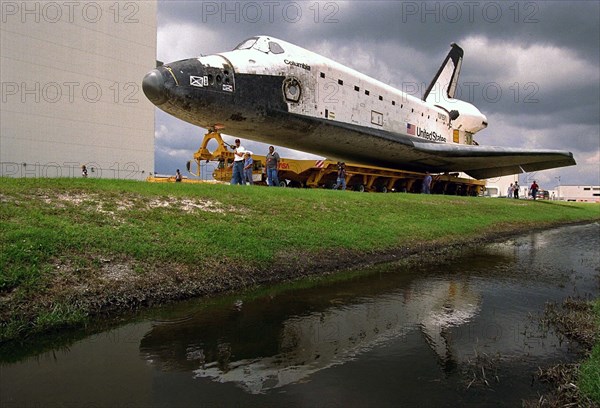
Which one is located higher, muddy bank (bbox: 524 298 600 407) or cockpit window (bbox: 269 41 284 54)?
cockpit window (bbox: 269 41 284 54)

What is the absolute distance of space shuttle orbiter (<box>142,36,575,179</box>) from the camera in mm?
12820

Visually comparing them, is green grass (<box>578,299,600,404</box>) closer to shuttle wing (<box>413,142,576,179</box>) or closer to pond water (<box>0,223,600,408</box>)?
pond water (<box>0,223,600,408</box>)

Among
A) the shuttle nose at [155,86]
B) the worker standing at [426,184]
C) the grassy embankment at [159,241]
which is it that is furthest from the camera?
the worker standing at [426,184]

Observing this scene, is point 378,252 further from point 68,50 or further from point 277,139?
point 68,50

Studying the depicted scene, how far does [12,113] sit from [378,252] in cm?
2920

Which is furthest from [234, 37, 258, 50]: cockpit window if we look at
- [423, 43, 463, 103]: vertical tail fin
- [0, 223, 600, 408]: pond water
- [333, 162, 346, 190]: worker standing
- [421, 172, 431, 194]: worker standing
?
[423, 43, 463, 103]: vertical tail fin

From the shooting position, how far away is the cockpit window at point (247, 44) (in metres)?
14.6

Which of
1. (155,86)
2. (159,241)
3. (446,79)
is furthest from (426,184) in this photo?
(159,241)

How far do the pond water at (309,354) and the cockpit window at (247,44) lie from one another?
10490 millimetres

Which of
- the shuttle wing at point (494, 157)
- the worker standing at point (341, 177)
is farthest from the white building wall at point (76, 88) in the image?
→ the shuttle wing at point (494, 157)

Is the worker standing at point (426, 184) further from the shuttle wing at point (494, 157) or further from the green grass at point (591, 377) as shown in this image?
the green grass at point (591, 377)

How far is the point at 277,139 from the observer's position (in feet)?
52.6

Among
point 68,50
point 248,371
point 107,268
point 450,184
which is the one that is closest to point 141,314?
point 107,268

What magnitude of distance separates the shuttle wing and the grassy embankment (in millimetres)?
8949
